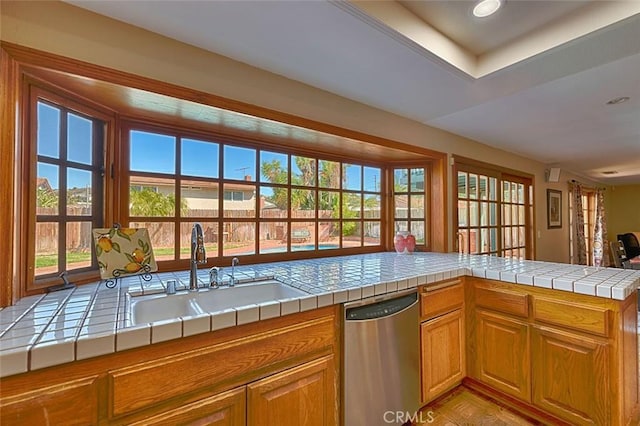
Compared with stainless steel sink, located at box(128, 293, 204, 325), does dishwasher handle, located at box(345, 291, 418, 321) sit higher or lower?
lower

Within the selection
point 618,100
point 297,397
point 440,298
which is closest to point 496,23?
point 618,100

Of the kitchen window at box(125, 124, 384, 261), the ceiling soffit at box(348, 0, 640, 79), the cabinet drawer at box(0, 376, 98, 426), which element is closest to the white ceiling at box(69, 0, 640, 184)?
the ceiling soffit at box(348, 0, 640, 79)

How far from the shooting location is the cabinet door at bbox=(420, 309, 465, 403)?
67.8 inches

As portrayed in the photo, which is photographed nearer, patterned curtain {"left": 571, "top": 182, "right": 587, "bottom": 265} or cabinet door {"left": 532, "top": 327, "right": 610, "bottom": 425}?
cabinet door {"left": 532, "top": 327, "right": 610, "bottom": 425}

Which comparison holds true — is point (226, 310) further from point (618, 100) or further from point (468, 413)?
point (618, 100)

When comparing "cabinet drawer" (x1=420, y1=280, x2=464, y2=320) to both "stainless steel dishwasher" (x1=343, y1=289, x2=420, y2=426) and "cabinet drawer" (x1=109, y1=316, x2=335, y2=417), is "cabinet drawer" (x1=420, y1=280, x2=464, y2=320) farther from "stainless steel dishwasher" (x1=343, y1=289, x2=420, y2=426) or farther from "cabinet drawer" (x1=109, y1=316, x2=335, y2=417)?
"cabinet drawer" (x1=109, y1=316, x2=335, y2=417)

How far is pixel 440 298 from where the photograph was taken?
1817 millimetres

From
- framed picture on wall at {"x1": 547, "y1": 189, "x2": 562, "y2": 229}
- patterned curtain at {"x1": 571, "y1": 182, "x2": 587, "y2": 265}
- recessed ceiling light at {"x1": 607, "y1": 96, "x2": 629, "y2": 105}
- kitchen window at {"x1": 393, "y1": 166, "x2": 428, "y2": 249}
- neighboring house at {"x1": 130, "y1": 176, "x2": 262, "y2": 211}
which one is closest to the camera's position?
neighboring house at {"x1": 130, "y1": 176, "x2": 262, "y2": 211}

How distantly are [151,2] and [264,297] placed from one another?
146 centimetres

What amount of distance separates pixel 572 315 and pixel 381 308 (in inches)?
41.2

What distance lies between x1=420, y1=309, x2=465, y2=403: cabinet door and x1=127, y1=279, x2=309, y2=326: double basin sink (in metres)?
0.91

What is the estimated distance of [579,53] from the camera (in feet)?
5.06

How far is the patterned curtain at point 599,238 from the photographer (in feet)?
20.3

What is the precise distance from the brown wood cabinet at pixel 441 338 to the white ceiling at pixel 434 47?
1.34 m
